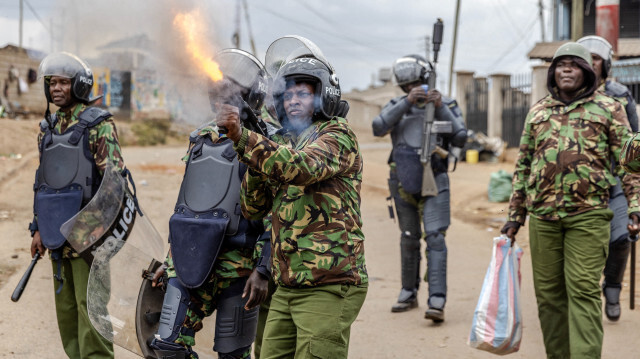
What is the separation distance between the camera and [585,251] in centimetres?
489

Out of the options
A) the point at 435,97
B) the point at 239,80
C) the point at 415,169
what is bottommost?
the point at 415,169

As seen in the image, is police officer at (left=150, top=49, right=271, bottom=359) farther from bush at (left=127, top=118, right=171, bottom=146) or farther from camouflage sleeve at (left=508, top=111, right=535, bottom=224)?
bush at (left=127, top=118, right=171, bottom=146)

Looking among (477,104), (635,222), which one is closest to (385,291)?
(635,222)

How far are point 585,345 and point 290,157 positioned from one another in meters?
2.57

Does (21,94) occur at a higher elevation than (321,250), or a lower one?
higher

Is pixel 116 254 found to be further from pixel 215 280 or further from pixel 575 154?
pixel 575 154

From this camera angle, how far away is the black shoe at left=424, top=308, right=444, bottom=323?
6.56 m

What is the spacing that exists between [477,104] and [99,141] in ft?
75.5

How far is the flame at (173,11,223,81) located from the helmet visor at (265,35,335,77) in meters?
0.61

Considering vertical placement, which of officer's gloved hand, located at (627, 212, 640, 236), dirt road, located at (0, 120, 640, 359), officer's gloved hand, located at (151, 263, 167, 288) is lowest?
dirt road, located at (0, 120, 640, 359)

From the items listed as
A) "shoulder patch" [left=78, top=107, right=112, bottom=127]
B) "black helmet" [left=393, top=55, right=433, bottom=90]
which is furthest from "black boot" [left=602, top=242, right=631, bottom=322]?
"shoulder patch" [left=78, top=107, right=112, bottom=127]

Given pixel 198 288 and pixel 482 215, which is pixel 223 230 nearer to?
pixel 198 288

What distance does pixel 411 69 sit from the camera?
7.04 m

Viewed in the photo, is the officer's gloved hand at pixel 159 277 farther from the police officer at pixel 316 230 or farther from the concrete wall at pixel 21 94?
the concrete wall at pixel 21 94
